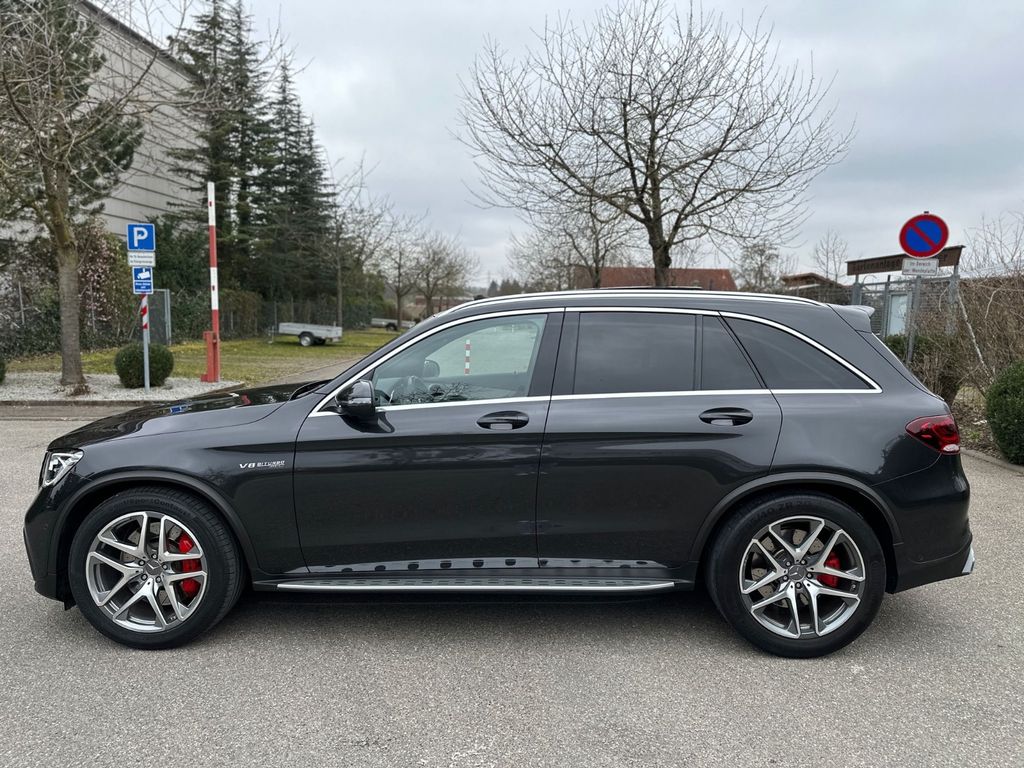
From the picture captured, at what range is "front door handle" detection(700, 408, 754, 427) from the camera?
3236 millimetres

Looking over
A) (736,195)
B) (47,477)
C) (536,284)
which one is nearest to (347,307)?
(536,284)

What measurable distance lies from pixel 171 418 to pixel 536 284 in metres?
35.6

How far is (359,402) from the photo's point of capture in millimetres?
3146

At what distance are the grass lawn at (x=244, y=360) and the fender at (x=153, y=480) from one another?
8.58 metres

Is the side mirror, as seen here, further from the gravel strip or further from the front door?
the gravel strip

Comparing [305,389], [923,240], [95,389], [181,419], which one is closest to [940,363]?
[923,240]

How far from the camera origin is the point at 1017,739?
→ 2.65 meters

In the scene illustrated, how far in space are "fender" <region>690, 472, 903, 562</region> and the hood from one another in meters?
2.14

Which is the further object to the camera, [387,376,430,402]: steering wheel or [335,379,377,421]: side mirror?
[387,376,430,402]: steering wheel

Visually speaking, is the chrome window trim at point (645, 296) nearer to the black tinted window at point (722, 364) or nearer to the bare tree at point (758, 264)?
the black tinted window at point (722, 364)

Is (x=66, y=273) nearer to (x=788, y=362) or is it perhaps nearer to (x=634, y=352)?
(x=634, y=352)

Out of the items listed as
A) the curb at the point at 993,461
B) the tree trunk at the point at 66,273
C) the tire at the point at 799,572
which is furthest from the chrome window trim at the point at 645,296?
the tree trunk at the point at 66,273

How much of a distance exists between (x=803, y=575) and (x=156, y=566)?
3009 mm

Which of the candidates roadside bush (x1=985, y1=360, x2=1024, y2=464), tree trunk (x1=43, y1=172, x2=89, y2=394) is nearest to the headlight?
roadside bush (x1=985, y1=360, x2=1024, y2=464)
